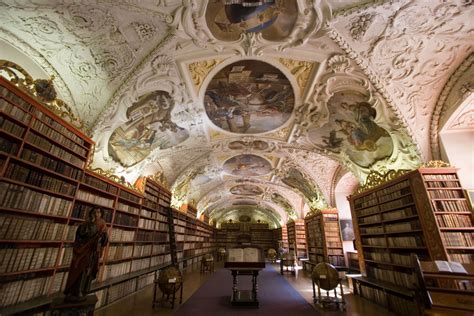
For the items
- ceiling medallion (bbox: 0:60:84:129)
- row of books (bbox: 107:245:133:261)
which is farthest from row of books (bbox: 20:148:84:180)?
row of books (bbox: 107:245:133:261)

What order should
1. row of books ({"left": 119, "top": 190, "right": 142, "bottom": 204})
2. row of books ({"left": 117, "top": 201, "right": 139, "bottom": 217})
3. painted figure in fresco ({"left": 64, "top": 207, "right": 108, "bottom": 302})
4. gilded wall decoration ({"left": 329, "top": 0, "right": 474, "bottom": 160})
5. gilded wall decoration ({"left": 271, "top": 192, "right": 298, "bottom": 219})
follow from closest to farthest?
painted figure in fresco ({"left": 64, "top": 207, "right": 108, "bottom": 302}), gilded wall decoration ({"left": 329, "top": 0, "right": 474, "bottom": 160}), row of books ({"left": 117, "top": 201, "right": 139, "bottom": 217}), row of books ({"left": 119, "top": 190, "right": 142, "bottom": 204}), gilded wall decoration ({"left": 271, "top": 192, "right": 298, "bottom": 219})

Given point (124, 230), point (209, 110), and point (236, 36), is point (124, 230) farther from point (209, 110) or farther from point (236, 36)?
point (236, 36)

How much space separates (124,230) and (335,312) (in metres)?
6.62

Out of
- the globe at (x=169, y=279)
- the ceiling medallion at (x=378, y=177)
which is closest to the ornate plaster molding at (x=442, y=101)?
the ceiling medallion at (x=378, y=177)

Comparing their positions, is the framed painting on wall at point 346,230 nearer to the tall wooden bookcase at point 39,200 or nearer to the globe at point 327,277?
the globe at point 327,277

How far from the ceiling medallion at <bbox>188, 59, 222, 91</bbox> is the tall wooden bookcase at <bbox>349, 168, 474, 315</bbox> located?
601cm

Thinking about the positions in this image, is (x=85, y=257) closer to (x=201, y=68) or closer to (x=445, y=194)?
(x=201, y=68)

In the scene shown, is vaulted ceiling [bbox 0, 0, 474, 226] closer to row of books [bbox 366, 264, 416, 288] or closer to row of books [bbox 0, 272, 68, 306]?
row of books [bbox 366, 264, 416, 288]

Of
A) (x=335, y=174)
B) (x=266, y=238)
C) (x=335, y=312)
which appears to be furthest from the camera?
(x=266, y=238)

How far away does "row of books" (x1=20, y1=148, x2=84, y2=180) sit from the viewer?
3.82 m

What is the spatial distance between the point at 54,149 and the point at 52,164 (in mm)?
308

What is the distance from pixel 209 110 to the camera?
744cm

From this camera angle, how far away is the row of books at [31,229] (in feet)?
11.1

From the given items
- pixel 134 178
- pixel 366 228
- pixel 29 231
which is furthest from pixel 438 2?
pixel 134 178
